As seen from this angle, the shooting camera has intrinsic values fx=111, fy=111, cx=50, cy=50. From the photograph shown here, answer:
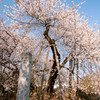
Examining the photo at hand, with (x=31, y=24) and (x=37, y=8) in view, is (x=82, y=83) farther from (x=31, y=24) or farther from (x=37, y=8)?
(x=37, y=8)

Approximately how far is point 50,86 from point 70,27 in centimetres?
460

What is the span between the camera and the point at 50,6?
22.8 feet

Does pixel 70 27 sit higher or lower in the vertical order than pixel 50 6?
lower

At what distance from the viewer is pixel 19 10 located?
7012 mm

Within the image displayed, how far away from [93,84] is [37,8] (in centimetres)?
607

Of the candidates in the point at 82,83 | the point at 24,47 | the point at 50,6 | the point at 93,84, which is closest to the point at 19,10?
the point at 50,6

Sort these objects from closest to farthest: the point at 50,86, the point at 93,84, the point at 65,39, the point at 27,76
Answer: the point at 27,76
the point at 93,84
the point at 50,86
the point at 65,39

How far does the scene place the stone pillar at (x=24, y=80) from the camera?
12.1 ft

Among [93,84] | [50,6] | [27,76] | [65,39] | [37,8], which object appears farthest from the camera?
[65,39]

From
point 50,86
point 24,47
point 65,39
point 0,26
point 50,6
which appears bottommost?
point 50,86

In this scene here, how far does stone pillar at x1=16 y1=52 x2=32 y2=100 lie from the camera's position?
370 cm

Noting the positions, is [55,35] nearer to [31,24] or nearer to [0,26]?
[31,24]

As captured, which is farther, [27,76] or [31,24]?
[31,24]

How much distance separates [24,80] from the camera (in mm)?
3793
